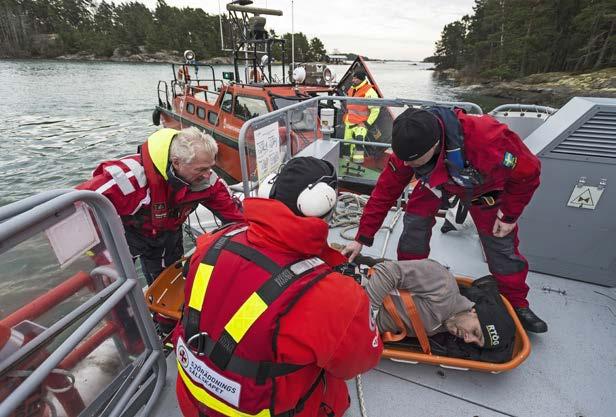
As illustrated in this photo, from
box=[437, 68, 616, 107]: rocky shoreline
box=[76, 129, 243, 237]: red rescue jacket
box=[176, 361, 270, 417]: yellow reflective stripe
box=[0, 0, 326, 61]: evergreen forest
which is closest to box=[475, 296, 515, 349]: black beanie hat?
box=[176, 361, 270, 417]: yellow reflective stripe

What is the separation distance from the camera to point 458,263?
9.93 feet

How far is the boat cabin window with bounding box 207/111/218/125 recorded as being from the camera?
8156 mm

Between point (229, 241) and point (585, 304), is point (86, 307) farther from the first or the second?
point (585, 304)

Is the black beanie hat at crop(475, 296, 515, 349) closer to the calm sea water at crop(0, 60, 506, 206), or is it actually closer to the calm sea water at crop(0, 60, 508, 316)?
the calm sea water at crop(0, 60, 508, 316)

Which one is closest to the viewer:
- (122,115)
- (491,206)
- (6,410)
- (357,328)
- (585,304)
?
(6,410)

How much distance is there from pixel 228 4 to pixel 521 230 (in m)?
7.69

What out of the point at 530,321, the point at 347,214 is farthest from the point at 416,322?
the point at 347,214

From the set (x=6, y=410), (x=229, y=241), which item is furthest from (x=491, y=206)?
(x=6, y=410)

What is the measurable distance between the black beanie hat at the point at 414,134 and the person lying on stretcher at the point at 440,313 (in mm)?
672

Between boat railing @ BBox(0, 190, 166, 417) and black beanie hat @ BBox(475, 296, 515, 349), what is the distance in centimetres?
183

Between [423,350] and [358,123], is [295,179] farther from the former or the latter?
[358,123]

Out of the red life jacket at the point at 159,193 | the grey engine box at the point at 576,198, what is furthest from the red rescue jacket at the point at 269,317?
the grey engine box at the point at 576,198

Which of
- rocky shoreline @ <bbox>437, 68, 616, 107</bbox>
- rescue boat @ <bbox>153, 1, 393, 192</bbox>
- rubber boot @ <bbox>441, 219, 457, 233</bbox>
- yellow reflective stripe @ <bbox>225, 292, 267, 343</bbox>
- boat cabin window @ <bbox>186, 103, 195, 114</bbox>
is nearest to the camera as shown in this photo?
yellow reflective stripe @ <bbox>225, 292, 267, 343</bbox>

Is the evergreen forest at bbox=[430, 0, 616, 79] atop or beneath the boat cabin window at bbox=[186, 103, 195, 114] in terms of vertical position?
atop
